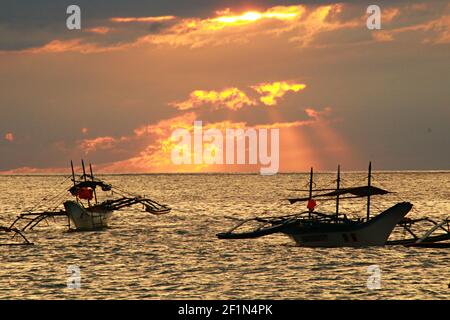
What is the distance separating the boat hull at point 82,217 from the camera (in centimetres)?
8475

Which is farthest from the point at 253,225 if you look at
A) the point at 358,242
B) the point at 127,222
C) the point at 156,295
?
the point at 156,295

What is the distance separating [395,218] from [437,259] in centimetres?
663

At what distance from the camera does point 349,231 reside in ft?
204

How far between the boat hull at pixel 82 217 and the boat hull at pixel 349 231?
97.9ft

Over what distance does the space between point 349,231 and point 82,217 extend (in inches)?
1325

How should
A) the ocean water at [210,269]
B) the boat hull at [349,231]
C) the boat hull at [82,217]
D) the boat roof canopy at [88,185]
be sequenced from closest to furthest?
the ocean water at [210,269], the boat hull at [349,231], the boat roof canopy at [88,185], the boat hull at [82,217]

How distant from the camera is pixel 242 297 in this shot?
1606 inches

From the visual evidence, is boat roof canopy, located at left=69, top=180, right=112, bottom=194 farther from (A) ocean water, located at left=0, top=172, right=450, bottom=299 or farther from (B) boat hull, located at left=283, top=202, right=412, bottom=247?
(B) boat hull, located at left=283, top=202, right=412, bottom=247

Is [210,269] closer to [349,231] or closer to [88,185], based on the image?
[349,231]

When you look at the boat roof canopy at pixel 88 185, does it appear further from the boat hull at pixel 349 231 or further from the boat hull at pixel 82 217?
the boat hull at pixel 349 231

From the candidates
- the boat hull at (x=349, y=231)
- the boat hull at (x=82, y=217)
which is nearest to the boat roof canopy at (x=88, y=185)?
the boat hull at (x=82, y=217)

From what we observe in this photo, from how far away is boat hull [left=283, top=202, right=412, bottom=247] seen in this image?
204ft

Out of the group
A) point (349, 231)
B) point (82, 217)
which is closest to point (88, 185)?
point (82, 217)
